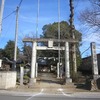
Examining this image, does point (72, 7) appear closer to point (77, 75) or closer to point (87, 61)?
point (77, 75)

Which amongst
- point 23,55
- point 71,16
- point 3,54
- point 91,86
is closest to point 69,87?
point 91,86

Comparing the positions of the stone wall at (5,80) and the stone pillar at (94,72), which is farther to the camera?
the stone wall at (5,80)

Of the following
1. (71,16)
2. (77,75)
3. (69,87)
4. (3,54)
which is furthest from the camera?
(3,54)

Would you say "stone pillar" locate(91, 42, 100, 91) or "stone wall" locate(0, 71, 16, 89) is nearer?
"stone pillar" locate(91, 42, 100, 91)

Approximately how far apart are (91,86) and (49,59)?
109ft

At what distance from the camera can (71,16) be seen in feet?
107

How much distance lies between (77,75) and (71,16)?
8676 mm

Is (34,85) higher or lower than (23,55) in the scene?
lower

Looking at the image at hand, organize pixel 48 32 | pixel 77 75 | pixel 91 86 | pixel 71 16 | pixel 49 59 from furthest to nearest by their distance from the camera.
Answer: pixel 49 59
pixel 48 32
pixel 71 16
pixel 77 75
pixel 91 86

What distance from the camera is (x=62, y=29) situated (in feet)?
155

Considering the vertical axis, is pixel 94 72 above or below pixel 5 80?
above

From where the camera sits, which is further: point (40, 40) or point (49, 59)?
point (49, 59)

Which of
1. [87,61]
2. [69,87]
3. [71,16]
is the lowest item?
[69,87]

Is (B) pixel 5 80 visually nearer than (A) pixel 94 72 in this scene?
Yes
